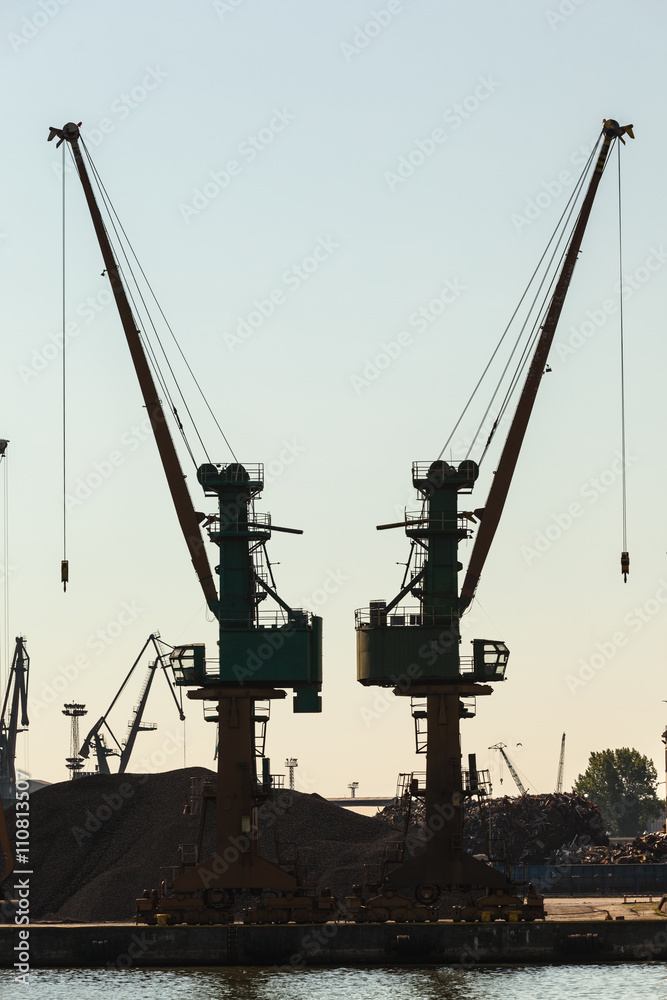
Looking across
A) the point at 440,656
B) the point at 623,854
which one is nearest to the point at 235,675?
the point at 440,656

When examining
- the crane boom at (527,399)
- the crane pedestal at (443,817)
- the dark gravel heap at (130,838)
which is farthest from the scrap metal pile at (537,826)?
the crane boom at (527,399)

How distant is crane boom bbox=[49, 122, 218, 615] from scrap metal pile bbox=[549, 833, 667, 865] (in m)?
32.4

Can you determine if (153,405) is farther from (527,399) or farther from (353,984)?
(353,984)

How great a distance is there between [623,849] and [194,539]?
1441 inches

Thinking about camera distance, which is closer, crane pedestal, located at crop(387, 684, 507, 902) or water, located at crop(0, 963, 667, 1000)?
water, located at crop(0, 963, 667, 1000)

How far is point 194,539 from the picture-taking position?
177ft

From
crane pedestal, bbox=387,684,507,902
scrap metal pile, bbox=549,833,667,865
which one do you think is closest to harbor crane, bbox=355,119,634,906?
crane pedestal, bbox=387,684,507,902

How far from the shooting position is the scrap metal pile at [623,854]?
76125 millimetres

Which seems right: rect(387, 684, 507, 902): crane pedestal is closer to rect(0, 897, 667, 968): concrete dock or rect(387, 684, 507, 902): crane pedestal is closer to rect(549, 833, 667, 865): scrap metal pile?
rect(0, 897, 667, 968): concrete dock

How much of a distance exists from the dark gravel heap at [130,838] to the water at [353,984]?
1115cm

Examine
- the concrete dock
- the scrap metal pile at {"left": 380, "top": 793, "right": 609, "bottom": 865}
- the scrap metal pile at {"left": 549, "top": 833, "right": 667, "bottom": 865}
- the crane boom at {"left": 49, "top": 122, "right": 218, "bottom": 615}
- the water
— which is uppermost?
the crane boom at {"left": 49, "top": 122, "right": 218, "bottom": 615}

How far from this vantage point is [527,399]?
56531 millimetres

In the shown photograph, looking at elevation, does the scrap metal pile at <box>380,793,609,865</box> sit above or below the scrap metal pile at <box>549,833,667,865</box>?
above

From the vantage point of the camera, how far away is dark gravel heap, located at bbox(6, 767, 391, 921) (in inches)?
2440
